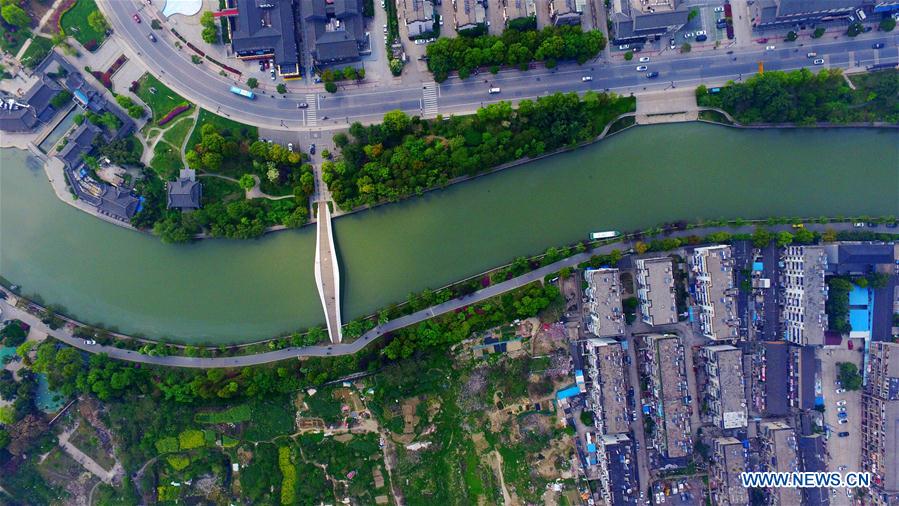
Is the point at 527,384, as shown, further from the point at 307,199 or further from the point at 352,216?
the point at 307,199

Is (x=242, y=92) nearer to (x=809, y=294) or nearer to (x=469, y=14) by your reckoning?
(x=469, y=14)

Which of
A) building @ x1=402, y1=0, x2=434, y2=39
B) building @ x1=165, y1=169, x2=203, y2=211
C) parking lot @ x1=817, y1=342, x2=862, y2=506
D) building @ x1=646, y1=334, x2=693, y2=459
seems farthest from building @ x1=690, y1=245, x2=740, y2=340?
building @ x1=165, y1=169, x2=203, y2=211

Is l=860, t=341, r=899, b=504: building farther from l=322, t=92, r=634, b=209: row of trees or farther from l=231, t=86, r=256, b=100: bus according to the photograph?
l=231, t=86, r=256, b=100: bus

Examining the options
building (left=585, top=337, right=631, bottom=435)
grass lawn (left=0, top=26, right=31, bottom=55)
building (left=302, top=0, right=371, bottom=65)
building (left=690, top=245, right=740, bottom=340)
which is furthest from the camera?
grass lawn (left=0, top=26, right=31, bottom=55)

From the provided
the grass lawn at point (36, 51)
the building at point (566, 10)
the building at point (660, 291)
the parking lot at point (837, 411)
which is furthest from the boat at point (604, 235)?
the grass lawn at point (36, 51)

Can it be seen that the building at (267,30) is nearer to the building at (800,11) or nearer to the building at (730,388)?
the building at (800,11)

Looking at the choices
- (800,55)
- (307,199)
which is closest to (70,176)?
(307,199)

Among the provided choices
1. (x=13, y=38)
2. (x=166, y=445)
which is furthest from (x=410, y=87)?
(x=166, y=445)
